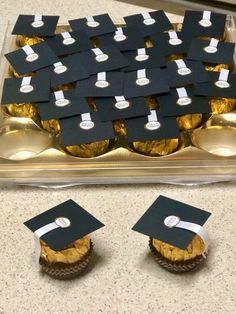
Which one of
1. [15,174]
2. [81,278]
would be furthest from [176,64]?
[81,278]

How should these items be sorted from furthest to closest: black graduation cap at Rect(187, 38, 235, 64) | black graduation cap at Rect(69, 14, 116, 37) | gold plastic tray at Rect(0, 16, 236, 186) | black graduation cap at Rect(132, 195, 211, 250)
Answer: black graduation cap at Rect(69, 14, 116, 37)
black graduation cap at Rect(187, 38, 235, 64)
gold plastic tray at Rect(0, 16, 236, 186)
black graduation cap at Rect(132, 195, 211, 250)

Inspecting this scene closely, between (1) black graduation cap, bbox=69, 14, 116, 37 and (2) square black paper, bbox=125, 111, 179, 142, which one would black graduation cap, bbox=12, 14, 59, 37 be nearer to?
(1) black graduation cap, bbox=69, 14, 116, 37

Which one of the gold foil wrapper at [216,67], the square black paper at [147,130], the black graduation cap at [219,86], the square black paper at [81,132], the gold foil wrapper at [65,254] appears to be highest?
the black graduation cap at [219,86]

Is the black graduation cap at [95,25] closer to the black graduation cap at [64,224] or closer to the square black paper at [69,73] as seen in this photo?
the square black paper at [69,73]

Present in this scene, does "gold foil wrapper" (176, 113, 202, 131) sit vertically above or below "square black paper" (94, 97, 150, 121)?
below

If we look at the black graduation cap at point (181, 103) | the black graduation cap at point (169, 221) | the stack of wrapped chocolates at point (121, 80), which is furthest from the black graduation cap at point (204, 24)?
the black graduation cap at point (169, 221)

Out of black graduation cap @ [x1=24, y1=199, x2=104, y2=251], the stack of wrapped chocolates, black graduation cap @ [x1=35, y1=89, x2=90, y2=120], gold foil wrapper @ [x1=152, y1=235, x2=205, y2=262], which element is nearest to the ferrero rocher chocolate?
the stack of wrapped chocolates
